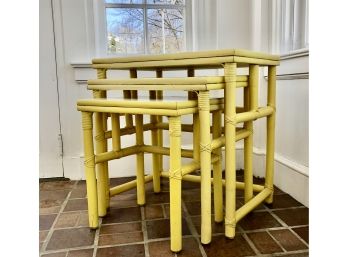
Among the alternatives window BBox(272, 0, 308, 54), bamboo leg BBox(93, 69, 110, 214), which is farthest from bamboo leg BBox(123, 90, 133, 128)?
window BBox(272, 0, 308, 54)

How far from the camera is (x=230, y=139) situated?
1062mm

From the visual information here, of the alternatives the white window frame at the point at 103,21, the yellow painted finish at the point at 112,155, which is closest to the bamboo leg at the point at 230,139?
the yellow painted finish at the point at 112,155

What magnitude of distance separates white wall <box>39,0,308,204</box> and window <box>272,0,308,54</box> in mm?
77

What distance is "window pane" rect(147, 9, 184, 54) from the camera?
184 centimetres

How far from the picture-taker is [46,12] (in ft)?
5.52

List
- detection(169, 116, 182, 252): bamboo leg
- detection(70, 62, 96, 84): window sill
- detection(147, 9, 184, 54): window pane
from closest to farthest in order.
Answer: detection(169, 116, 182, 252): bamboo leg → detection(70, 62, 96, 84): window sill → detection(147, 9, 184, 54): window pane

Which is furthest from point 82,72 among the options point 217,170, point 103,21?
point 217,170

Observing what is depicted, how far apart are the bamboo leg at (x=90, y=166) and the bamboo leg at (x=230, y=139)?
19.3 inches

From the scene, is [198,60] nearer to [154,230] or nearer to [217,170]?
[217,170]

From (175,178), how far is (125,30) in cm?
113

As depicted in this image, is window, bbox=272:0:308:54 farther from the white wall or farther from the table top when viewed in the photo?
the table top
